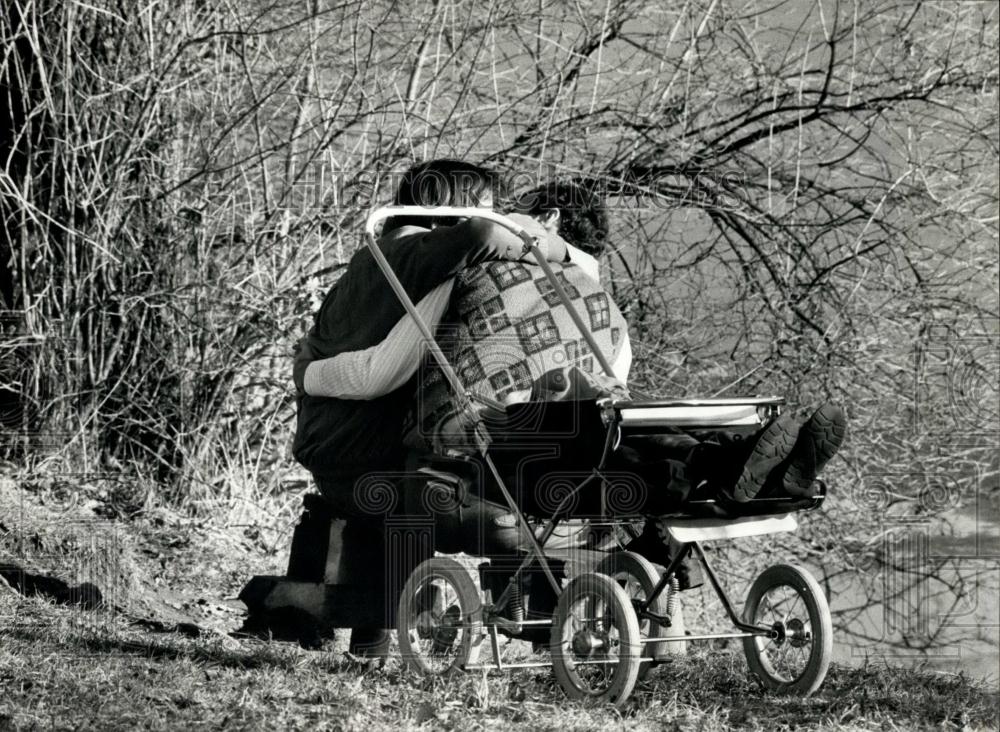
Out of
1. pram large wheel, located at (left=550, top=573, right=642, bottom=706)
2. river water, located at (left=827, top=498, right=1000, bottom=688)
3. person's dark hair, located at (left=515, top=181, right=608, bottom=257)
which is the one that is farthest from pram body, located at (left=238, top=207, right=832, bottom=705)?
river water, located at (left=827, top=498, right=1000, bottom=688)

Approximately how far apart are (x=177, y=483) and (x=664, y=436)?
4.23m

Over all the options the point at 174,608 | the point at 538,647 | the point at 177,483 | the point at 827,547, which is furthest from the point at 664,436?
the point at 827,547

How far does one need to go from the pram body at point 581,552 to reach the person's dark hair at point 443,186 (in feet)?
0.67

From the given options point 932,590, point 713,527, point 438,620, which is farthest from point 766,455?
point 932,590

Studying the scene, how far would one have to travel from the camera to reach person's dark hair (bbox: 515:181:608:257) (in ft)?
21.7

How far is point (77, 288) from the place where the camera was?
7.40 m

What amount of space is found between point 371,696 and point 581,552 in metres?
0.78

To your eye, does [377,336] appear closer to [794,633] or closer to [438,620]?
[438,620]

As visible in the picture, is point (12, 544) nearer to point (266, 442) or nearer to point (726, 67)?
point (266, 442)

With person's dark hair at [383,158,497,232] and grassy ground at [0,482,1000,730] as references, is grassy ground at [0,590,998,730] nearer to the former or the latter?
grassy ground at [0,482,1000,730]

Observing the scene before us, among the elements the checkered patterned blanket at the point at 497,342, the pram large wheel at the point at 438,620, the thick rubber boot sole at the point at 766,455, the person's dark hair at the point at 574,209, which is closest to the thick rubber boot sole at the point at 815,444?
the thick rubber boot sole at the point at 766,455

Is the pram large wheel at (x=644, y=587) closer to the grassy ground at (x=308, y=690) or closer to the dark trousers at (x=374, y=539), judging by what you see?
the grassy ground at (x=308, y=690)

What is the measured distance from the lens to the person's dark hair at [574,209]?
6.61m

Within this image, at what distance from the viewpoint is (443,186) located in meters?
4.68
